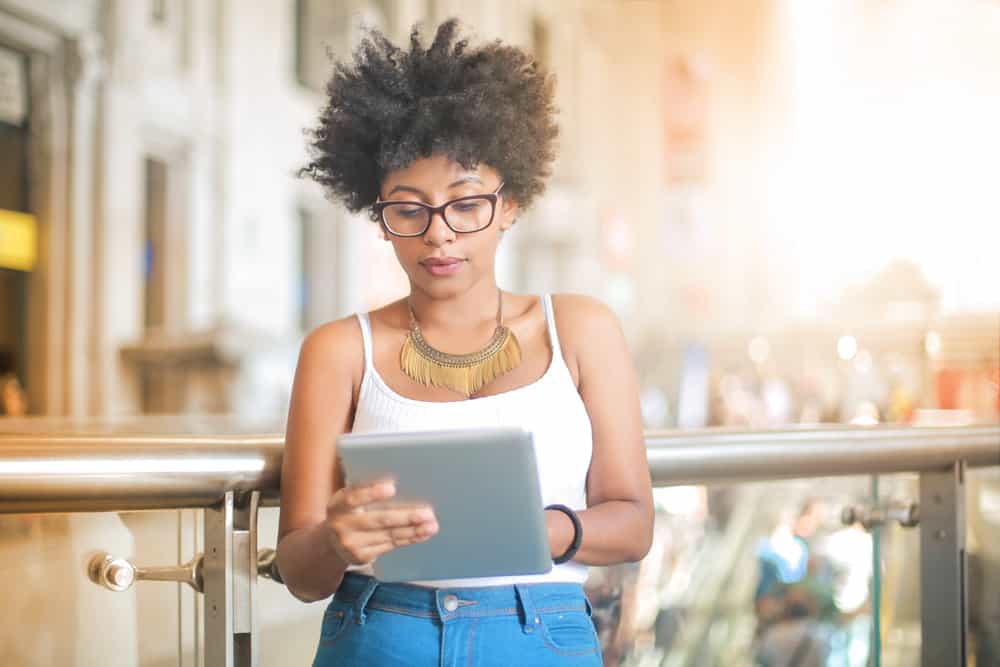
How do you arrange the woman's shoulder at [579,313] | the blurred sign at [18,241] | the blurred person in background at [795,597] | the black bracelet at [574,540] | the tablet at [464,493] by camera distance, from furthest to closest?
the blurred sign at [18,241] < the blurred person in background at [795,597] < the woman's shoulder at [579,313] < the black bracelet at [574,540] < the tablet at [464,493]

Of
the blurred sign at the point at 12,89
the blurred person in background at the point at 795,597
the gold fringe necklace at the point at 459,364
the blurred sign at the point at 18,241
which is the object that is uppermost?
the blurred sign at the point at 12,89

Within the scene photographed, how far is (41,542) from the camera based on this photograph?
140 centimetres

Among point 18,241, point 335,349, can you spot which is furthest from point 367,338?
point 18,241

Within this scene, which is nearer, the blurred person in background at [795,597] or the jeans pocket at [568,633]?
the jeans pocket at [568,633]

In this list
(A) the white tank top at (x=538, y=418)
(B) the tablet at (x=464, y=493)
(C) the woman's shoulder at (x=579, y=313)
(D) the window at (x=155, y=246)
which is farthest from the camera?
(D) the window at (x=155, y=246)

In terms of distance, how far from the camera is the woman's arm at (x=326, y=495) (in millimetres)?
1239

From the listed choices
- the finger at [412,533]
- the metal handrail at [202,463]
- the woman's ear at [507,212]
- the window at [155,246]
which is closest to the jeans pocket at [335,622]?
the metal handrail at [202,463]

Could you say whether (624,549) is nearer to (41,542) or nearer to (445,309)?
(445,309)

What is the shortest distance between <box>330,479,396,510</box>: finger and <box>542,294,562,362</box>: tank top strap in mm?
442

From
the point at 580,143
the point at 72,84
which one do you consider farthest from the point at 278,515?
the point at 580,143

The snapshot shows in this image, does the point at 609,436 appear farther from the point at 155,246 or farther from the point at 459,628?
the point at 155,246

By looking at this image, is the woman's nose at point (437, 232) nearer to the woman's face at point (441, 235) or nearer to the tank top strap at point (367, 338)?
the woman's face at point (441, 235)

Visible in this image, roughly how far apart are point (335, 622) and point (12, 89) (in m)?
6.90

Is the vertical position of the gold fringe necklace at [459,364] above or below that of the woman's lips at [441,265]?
below
